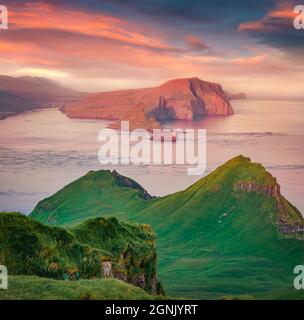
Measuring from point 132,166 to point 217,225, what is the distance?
27.7 m

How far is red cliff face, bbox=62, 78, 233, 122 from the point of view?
33625 mm

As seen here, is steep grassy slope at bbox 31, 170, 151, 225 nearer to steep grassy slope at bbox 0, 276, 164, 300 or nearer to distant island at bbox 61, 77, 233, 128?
distant island at bbox 61, 77, 233, 128

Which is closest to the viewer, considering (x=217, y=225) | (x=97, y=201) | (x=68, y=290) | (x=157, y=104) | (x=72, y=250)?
(x=68, y=290)

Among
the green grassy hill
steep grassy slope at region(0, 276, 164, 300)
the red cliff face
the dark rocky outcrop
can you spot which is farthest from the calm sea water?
steep grassy slope at region(0, 276, 164, 300)

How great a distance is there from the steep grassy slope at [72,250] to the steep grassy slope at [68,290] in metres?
2.80

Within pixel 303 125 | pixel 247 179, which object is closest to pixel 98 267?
pixel 303 125

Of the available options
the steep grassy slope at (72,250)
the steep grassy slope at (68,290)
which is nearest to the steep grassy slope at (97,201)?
the steep grassy slope at (72,250)

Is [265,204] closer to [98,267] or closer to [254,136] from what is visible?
[254,136]

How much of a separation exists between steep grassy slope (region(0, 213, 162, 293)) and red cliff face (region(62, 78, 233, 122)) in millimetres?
10295

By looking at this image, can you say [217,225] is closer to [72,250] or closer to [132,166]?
[132,166]

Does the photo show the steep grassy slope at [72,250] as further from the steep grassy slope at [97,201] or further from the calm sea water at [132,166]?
the steep grassy slope at [97,201]

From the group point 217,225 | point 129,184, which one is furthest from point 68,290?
point 217,225

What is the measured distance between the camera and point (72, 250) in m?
21.2

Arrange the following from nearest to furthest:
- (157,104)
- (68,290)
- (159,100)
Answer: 1. (68,290)
2. (159,100)
3. (157,104)
